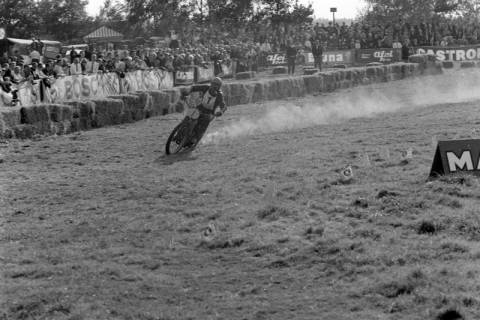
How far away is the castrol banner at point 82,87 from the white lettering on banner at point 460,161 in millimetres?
14148

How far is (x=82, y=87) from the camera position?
83.2ft

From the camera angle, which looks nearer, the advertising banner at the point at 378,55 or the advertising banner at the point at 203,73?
the advertising banner at the point at 203,73

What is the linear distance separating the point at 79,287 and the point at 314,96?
25.4 metres

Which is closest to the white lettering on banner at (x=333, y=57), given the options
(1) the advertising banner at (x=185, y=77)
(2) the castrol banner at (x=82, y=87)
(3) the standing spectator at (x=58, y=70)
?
(1) the advertising banner at (x=185, y=77)

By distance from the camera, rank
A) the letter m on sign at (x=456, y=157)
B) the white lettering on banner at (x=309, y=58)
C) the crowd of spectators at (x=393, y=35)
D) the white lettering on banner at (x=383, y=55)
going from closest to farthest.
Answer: the letter m on sign at (x=456, y=157) → the white lettering on banner at (x=383, y=55) → the crowd of spectators at (x=393, y=35) → the white lettering on banner at (x=309, y=58)

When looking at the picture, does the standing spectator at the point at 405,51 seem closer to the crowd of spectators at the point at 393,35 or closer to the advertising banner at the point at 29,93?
the crowd of spectators at the point at 393,35

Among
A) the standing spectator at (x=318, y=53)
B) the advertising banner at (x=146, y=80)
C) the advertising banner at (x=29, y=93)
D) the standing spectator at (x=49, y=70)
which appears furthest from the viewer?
the standing spectator at (x=318, y=53)

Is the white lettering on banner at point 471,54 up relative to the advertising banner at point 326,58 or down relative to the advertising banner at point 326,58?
down

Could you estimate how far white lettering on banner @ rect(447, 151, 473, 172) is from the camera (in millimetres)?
12203

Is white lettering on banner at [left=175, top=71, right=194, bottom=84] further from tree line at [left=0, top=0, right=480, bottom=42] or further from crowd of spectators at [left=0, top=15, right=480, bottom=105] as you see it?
tree line at [left=0, top=0, right=480, bottom=42]

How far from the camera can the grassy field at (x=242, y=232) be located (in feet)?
25.0

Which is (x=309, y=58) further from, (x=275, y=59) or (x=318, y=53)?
(x=318, y=53)

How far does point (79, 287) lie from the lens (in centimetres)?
817

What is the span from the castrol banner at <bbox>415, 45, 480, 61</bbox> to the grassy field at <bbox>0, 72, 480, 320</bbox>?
1283 inches
